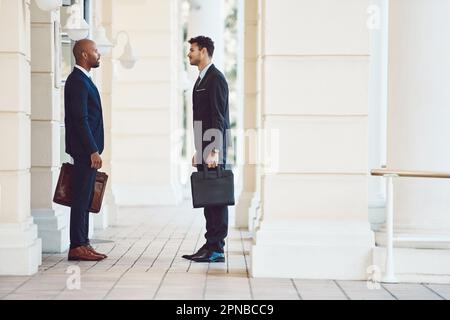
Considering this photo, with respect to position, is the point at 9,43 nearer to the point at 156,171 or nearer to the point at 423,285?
the point at 423,285

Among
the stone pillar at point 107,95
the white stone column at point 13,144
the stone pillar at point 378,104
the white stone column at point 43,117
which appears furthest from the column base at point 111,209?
the white stone column at point 13,144

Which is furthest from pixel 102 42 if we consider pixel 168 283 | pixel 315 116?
pixel 168 283

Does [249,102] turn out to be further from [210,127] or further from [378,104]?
[210,127]

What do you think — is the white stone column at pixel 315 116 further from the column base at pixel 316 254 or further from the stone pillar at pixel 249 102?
the stone pillar at pixel 249 102

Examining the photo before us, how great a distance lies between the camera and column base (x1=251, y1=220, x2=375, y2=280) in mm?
7031

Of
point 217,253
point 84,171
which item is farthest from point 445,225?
point 84,171

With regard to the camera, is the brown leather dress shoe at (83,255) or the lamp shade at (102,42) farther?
the lamp shade at (102,42)

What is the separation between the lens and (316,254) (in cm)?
703

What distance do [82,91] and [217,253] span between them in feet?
5.94

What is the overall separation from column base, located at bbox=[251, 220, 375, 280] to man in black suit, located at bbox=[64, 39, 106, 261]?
1.76m

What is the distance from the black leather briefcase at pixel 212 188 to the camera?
781cm

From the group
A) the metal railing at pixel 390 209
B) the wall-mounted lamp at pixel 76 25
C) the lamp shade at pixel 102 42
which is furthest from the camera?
the lamp shade at pixel 102 42

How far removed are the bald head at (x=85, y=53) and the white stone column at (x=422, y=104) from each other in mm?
2573

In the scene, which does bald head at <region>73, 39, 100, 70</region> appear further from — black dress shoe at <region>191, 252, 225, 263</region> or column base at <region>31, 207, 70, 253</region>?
black dress shoe at <region>191, 252, 225, 263</region>
